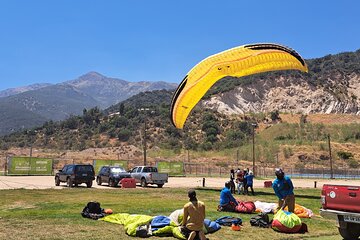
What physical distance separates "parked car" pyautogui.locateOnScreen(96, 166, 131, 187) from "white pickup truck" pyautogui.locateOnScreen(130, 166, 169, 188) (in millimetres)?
782

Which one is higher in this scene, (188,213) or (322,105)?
(322,105)

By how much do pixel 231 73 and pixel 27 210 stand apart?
1218 cm

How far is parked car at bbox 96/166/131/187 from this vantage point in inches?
1237

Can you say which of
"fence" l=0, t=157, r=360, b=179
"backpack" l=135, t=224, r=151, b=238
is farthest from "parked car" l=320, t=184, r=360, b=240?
"fence" l=0, t=157, r=360, b=179

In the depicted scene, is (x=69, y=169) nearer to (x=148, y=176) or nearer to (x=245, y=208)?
(x=148, y=176)

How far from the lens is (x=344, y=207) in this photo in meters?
9.88

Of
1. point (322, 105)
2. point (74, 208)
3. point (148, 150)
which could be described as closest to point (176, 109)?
point (74, 208)

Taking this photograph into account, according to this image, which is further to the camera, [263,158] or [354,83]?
[354,83]

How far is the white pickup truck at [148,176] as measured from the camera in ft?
103

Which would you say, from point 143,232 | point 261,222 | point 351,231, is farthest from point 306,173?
point 143,232

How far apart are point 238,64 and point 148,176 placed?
1326 cm

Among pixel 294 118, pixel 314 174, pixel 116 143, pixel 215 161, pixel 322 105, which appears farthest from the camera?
pixel 322 105

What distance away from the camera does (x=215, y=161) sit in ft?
261

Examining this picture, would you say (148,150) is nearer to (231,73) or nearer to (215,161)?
(215,161)
